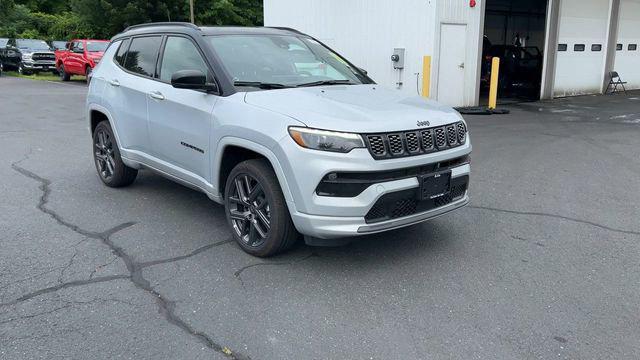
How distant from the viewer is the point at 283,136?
4027mm

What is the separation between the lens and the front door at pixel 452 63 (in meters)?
14.2

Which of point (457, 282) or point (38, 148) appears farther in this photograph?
point (38, 148)

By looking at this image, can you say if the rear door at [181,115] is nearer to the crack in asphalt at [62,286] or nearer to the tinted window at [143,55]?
the tinted window at [143,55]

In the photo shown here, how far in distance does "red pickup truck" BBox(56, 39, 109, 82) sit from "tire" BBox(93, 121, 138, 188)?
1743 cm

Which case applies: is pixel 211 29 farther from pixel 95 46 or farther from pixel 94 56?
pixel 95 46

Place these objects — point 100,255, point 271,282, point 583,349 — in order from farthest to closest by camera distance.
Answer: point 100,255
point 271,282
point 583,349

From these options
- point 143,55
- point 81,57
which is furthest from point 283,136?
point 81,57

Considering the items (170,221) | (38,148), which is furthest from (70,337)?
(38,148)

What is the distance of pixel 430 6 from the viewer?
45.4 ft

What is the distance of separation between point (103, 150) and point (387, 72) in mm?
9973

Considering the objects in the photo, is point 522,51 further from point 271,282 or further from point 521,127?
point 271,282

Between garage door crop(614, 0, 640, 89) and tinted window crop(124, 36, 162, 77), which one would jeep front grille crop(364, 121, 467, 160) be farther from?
garage door crop(614, 0, 640, 89)

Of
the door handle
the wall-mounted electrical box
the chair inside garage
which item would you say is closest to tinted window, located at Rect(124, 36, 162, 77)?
the door handle

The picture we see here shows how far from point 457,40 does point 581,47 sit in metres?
5.97
